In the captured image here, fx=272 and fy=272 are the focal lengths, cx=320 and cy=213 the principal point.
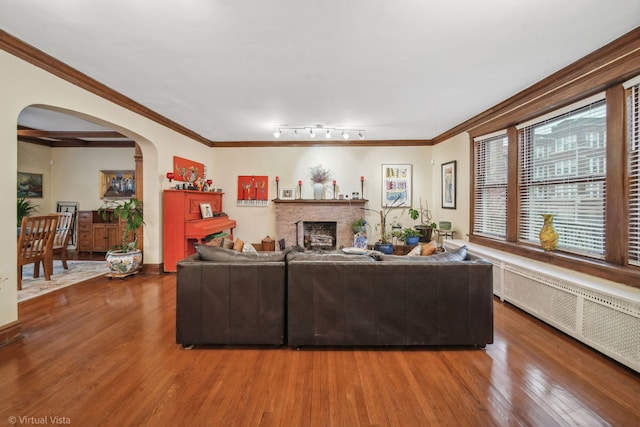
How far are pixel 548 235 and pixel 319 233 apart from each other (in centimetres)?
410

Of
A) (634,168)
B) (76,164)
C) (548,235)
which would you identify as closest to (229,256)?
(548,235)

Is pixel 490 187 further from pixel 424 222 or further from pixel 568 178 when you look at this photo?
pixel 424 222

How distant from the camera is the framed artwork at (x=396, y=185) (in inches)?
242

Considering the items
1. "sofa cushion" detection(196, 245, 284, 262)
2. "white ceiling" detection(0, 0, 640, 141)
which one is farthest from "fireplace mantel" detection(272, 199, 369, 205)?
"sofa cushion" detection(196, 245, 284, 262)

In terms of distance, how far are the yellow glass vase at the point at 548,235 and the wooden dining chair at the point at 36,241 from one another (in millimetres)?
6528

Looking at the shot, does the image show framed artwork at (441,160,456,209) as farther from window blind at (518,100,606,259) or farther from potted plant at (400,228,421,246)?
window blind at (518,100,606,259)

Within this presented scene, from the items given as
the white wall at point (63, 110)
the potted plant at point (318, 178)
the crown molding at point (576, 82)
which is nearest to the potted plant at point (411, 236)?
the potted plant at point (318, 178)

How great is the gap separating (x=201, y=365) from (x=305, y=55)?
2783 mm

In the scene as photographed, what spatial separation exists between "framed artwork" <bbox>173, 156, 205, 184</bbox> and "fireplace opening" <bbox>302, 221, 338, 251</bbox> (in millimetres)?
2472

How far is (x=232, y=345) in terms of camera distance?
2.40 metres

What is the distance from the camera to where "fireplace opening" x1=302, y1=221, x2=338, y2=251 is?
6.13 meters

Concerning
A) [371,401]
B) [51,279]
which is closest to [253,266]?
[371,401]

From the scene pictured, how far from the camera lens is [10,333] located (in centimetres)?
237

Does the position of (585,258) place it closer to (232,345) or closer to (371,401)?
(371,401)
